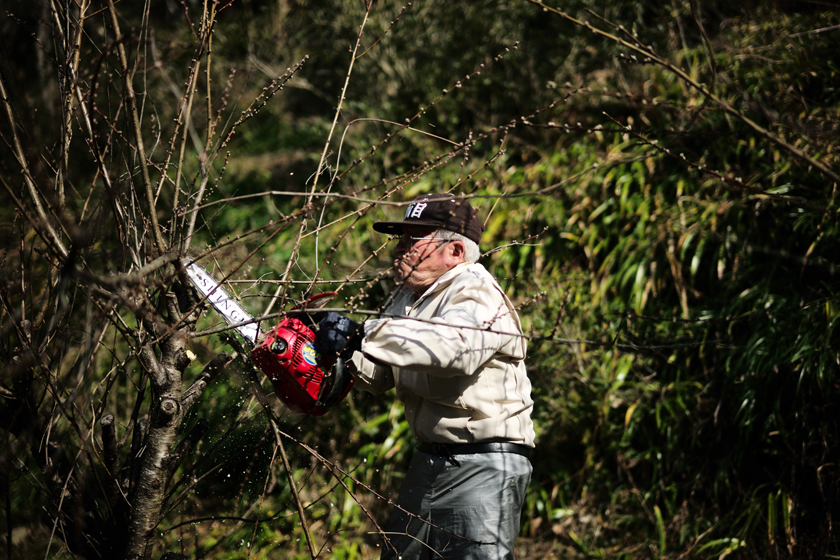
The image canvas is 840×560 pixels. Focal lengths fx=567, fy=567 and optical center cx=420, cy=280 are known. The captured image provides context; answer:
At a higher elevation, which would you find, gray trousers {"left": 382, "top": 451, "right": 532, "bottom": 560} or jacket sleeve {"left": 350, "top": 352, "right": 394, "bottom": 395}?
jacket sleeve {"left": 350, "top": 352, "right": 394, "bottom": 395}

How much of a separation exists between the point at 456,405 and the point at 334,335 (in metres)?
0.46

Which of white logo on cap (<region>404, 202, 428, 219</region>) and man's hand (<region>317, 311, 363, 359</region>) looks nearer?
man's hand (<region>317, 311, 363, 359</region>)

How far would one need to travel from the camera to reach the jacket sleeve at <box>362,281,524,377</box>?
5.22ft

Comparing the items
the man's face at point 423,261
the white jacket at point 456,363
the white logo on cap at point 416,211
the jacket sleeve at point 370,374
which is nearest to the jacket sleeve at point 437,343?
the white jacket at point 456,363


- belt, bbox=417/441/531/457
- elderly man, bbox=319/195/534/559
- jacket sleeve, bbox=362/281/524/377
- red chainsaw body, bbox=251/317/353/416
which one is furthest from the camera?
belt, bbox=417/441/531/457

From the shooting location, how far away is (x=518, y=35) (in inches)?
206

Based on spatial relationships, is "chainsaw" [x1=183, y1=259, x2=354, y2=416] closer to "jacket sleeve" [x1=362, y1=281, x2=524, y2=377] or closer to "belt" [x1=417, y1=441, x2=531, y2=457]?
"jacket sleeve" [x1=362, y1=281, x2=524, y2=377]

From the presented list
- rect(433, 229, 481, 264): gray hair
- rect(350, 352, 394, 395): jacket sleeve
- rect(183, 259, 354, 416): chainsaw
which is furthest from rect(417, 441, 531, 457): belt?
rect(433, 229, 481, 264): gray hair

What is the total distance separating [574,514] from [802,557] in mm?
1151

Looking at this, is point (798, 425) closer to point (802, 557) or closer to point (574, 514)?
point (802, 557)

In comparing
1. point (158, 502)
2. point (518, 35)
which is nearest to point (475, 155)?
point (518, 35)

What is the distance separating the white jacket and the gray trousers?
92 mm

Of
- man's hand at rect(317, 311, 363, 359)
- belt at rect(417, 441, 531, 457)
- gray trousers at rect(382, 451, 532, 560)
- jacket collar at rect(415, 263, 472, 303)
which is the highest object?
jacket collar at rect(415, 263, 472, 303)

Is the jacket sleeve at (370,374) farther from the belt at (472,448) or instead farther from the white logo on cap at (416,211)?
the white logo on cap at (416,211)
